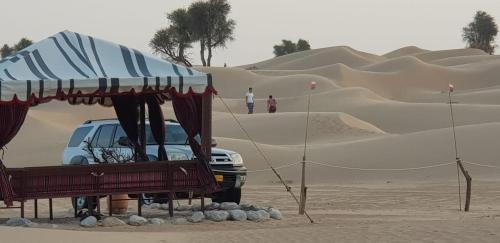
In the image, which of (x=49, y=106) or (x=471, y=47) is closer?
(x=49, y=106)

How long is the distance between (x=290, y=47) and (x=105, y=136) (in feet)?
436

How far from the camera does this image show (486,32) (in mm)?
128625

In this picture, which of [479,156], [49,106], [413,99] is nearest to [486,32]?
[413,99]

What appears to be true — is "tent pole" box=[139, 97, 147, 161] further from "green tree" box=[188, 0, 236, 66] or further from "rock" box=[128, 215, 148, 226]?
"green tree" box=[188, 0, 236, 66]

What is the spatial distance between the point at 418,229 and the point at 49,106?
44492 mm

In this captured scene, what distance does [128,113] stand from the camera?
18.0 m

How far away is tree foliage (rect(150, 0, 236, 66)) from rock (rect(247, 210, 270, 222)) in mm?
78464

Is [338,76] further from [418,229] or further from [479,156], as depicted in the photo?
[418,229]

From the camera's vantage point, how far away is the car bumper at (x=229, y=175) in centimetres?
1741

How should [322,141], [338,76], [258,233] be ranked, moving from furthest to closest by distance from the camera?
[338,76]
[322,141]
[258,233]

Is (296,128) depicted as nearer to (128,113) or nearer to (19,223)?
(128,113)

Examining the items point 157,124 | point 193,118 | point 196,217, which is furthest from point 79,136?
point 196,217

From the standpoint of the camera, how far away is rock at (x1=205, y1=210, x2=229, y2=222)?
1569 centimetres

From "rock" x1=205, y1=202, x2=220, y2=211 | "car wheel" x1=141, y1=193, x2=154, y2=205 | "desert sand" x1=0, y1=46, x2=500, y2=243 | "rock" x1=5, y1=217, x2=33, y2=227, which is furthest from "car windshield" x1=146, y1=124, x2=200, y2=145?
"rock" x1=5, y1=217, x2=33, y2=227
